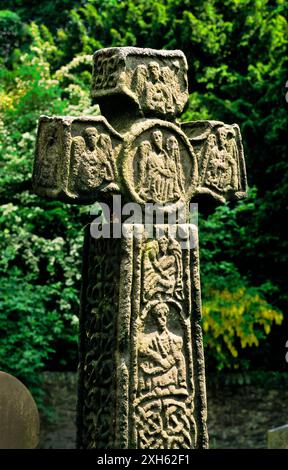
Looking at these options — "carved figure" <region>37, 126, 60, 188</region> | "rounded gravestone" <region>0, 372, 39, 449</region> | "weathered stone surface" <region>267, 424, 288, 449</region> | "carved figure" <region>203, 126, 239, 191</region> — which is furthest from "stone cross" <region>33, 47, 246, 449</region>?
"weathered stone surface" <region>267, 424, 288, 449</region>

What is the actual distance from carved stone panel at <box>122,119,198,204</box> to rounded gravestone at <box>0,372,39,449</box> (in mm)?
2071

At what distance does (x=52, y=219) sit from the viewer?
1184cm

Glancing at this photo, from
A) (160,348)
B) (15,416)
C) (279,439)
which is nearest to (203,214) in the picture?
(279,439)

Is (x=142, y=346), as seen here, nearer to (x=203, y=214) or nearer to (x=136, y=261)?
(x=136, y=261)

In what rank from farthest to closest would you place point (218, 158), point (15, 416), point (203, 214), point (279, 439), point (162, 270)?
point (203, 214), point (279, 439), point (15, 416), point (218, 158), point (162, 270)

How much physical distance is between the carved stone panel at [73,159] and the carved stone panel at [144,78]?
22cm

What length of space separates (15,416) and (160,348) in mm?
1899

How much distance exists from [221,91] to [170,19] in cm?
130

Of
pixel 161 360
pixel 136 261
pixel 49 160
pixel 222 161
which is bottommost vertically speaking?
pixel 161 360

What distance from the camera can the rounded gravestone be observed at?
6.89 metres

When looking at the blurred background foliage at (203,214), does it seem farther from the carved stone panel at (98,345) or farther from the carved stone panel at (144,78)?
the carved stone panel at (144,78)

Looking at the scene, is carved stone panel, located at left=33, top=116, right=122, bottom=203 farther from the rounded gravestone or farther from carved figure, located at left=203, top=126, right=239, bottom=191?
the rounded gravestone

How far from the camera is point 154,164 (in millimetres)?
5582
